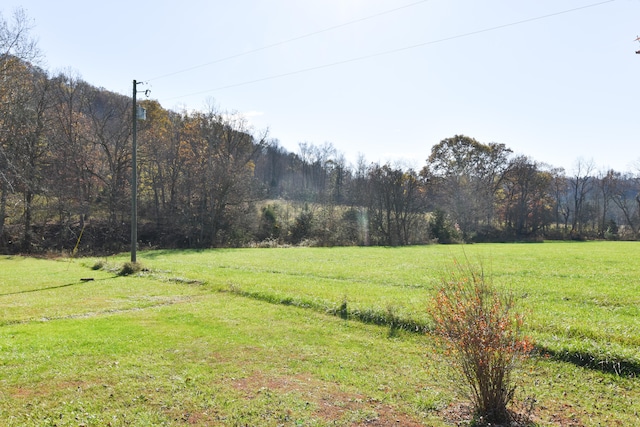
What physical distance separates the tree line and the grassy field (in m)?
19.2

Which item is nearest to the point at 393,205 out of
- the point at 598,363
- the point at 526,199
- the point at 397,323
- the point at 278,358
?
the point at 526,199

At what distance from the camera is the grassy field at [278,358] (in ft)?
16.6

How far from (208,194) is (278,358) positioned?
1486 inches

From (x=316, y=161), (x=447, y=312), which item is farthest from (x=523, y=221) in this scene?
(x=447, y=312)

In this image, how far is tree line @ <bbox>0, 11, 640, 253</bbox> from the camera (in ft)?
119

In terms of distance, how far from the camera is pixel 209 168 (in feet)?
140

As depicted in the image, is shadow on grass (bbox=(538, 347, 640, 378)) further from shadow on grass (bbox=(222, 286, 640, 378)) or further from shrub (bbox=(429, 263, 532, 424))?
shrub (bbox=(429, 263, 532, 424))

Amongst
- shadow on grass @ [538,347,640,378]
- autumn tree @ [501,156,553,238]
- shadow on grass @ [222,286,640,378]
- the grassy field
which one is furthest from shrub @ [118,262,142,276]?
autumn tree @ [501,156,553,238]

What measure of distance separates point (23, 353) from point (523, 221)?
68.9 meters

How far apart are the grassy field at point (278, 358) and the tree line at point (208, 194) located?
62.9ft

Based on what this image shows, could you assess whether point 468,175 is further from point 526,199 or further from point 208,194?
point 208,194

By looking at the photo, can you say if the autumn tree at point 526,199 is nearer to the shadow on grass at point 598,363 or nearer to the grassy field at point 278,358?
the grassy field at point 278,358

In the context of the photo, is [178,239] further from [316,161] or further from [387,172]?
[316,161]

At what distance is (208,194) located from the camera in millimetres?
43031
